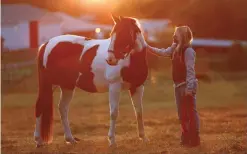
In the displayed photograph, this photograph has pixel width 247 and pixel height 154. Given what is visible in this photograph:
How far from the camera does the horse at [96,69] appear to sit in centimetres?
820

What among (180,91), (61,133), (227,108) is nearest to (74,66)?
(180,91)

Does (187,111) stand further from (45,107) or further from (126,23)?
(45,107)

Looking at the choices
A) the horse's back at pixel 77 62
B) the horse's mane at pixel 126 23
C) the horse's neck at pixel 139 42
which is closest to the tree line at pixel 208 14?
the horse's back at pixel 77 62

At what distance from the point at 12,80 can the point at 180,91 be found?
1680cm

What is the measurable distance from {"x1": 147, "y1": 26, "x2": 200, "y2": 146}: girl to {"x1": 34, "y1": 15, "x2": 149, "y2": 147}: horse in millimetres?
550

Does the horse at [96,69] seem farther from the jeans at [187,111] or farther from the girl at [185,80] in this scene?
the jeans at [187,111]

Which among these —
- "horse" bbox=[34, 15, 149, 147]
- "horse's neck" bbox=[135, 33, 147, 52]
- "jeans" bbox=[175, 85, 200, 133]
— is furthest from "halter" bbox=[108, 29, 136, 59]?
"jeans" bbox=[175, 85, 200, 133]

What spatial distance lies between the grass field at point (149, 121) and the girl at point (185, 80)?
0.32 m

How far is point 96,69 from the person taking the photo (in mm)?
8734

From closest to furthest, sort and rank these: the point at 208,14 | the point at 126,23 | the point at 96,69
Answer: the point at 126,23, the point at 96,69, the point at 208,14

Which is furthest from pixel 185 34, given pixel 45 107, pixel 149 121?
pixel 149 121

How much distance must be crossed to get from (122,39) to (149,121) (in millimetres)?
5734

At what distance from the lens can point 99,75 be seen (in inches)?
343

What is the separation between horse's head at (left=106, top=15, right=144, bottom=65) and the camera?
8000 mm
